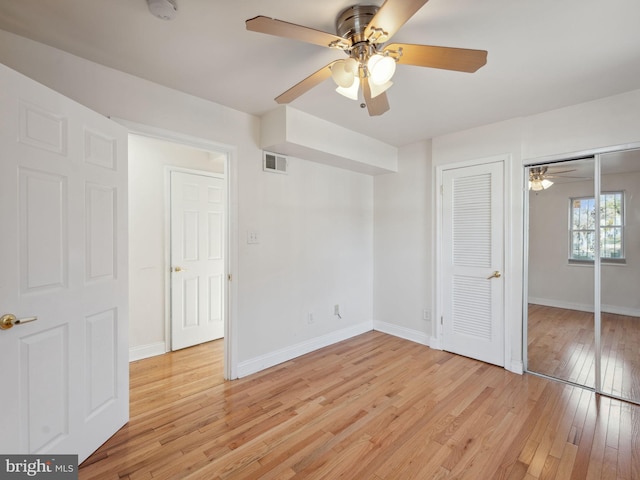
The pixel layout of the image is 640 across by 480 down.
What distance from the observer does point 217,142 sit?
8.71ft

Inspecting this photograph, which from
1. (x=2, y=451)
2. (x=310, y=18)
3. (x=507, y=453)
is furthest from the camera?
(x=507, y=453)

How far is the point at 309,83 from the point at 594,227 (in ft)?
8.96

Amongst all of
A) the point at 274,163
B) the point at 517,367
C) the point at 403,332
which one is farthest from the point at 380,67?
the point at 403,332

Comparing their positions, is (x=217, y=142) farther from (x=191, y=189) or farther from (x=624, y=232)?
(x=624, y=232)

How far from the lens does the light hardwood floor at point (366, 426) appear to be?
1.71 metres

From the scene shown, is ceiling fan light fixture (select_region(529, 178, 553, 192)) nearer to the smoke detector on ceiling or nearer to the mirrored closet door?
the mirrored closet door

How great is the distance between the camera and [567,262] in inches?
110

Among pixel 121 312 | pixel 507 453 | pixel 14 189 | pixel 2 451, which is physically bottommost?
pixel 507 453

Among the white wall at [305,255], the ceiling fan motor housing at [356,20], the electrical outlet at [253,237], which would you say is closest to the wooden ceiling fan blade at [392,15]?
the ceiling fan motor housing at [356,20]

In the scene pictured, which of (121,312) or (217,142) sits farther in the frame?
(217,142)

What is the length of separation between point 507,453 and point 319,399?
1306mm

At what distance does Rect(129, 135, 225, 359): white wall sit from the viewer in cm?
321

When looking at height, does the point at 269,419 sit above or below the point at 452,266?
below

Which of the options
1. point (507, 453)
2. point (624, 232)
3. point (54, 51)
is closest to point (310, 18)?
point (54, 51)
